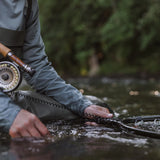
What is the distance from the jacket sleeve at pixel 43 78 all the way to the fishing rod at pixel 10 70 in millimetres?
385

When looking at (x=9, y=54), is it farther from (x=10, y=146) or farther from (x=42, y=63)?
(x=10, y=146)

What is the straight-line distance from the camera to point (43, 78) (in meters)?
3.07

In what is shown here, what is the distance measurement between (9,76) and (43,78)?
0.44 m

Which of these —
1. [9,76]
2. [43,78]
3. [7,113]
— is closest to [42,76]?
[43,78]

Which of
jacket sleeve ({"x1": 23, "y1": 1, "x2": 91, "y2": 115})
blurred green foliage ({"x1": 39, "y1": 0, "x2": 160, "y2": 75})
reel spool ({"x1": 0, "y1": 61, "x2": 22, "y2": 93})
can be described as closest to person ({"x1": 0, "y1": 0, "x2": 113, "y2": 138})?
jacket sleeve ({"x1": 23, "y1": 1, "x2": 91, "y2": 115})

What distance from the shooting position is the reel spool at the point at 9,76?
2.66 m

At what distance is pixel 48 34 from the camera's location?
22.4 metres

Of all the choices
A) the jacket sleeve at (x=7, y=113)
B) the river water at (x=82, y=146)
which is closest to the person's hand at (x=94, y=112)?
the river water at (x=82, y=146)

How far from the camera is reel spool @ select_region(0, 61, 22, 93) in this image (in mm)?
2660

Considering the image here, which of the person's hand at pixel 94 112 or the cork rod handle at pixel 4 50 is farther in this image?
the person's hand at pixel 94 112

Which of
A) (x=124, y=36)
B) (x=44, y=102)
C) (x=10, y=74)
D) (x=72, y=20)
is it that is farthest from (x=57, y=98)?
(x=72, y=20)

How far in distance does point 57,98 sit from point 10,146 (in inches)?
37.7

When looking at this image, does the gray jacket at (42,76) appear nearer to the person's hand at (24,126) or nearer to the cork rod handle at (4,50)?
the cork rod handle at (4,50)

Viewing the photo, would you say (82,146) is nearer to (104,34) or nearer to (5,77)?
(5,77)
